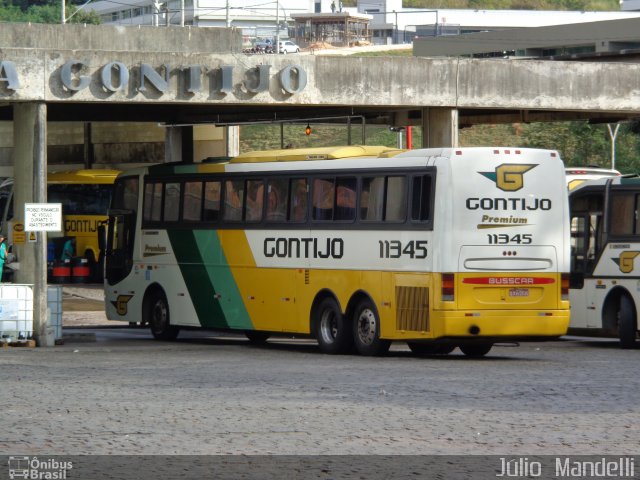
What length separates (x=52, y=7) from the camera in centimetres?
13688

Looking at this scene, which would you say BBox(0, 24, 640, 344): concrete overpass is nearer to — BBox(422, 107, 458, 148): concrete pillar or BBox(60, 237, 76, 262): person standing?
BBox(422, 107, 458, 148): concrete pillar

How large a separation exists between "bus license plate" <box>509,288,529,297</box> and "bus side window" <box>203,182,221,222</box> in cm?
669

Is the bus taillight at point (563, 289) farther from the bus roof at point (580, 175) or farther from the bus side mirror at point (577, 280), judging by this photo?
the bus roof at point (580, 175)

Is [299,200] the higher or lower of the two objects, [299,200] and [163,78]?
the lower

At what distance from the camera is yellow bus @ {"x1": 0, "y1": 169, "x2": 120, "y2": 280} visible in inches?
1946

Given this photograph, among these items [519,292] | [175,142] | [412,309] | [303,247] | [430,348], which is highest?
[175,142]

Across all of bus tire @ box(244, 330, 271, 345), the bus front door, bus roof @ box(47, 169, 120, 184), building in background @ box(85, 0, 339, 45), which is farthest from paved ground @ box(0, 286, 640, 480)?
building in background @ box(85, 0, 339, 45)

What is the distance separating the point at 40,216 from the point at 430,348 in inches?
281

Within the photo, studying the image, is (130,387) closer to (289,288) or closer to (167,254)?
(289,288)

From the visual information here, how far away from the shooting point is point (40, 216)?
24.4m

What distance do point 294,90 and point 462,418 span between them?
1317 cm

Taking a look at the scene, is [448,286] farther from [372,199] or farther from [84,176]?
[84,176]

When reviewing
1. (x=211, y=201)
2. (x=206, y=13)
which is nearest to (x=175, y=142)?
(x=211, y=201)

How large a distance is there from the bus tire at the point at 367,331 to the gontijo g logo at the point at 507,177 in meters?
2.77
